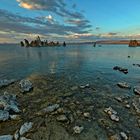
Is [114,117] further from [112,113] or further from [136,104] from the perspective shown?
[136,104]

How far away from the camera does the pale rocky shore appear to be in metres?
15.5

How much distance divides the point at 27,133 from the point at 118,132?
354 inches

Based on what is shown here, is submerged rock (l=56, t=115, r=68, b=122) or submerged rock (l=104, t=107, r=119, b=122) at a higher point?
submerged rock (l=56, t=115, r=68, b=122)

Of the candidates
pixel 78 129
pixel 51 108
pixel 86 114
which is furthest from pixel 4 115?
pixel 86 114

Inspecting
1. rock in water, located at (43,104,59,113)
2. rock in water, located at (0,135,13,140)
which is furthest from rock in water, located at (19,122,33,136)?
rock in water, located at (43,104,59,113)

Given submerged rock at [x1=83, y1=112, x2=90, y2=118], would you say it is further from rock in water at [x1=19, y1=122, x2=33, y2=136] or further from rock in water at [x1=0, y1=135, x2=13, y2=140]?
rock in water at [x1=0, y1=135, x2=13, y2=140]

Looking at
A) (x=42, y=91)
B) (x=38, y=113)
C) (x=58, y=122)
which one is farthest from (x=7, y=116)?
(x=42, y=91)

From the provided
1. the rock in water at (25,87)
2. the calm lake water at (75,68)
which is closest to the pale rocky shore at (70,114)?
the rock in water at (25,87)

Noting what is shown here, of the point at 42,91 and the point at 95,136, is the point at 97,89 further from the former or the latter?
the point at 95,136

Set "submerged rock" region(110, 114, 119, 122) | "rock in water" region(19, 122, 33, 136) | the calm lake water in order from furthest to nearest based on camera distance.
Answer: the calm lake water < "submerged rock" region(110, 114, 119, 122) < "rock in water" region(19, 122, 33, 136)

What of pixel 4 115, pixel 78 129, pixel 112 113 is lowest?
pixel 112 113

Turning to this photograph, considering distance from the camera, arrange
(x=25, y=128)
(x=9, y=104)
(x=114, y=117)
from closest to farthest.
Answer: (x=25, y=128) < (x=114, y=117) < (x=9, y=104)

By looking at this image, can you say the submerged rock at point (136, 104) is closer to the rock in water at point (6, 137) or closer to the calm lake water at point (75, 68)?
the calm lake water at point (75, 68)

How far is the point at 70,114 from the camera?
62.6 feet
